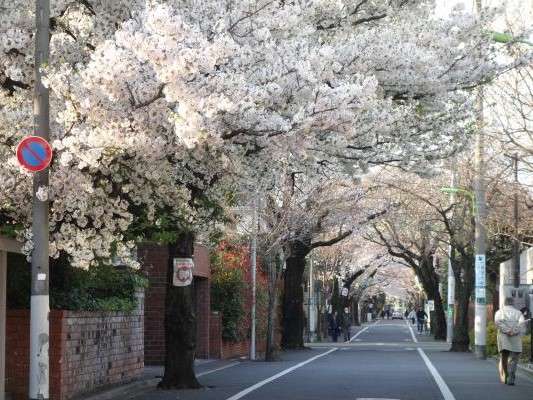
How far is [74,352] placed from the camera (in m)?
17.5

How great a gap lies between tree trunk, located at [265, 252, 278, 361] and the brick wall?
39.2ft

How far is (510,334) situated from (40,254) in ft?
36.7

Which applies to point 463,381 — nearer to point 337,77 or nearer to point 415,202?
point 337,77

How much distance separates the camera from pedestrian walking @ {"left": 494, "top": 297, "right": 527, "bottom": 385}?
67.3 feet

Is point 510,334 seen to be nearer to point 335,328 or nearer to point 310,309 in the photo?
point 335,328

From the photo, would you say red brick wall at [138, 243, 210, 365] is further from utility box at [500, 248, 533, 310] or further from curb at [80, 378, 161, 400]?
utility box at [500, 248, 533, 310]

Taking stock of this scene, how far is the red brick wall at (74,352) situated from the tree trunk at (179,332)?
107 cm

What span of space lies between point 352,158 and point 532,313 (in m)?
12.7

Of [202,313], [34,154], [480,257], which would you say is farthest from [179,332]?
[480,257]

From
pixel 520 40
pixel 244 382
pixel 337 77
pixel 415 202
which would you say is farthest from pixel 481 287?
pixel 337 77

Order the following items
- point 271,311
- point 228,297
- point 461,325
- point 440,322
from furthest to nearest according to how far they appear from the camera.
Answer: point 440,322, point 461,325, point 228,297, point 271,311

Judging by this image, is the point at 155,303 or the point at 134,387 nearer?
the point at 134,387

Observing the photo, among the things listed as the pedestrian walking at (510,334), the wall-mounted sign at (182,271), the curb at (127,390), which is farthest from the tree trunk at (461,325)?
the wall-mounted sign at (182,271)

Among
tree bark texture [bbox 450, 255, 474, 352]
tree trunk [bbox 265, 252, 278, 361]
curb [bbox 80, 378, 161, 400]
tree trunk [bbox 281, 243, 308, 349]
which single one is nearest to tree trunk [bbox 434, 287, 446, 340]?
tree bark texture [bbox 450, 255, 474, 352]
